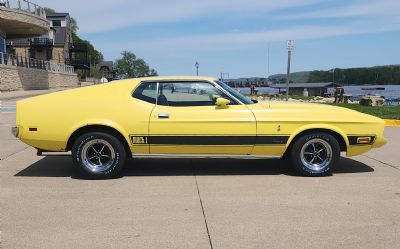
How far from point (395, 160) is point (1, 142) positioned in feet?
26.1

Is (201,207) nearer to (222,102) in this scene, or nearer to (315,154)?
(222,102)

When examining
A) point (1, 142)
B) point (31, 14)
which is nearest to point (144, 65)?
point (31, 14)

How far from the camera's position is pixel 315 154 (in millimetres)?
6145

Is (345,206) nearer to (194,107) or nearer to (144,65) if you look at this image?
(194,107)

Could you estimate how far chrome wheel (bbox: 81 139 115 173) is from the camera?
19.5ft

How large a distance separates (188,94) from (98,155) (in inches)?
61.3

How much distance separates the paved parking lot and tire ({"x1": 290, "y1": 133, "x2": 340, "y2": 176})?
0.17 metres

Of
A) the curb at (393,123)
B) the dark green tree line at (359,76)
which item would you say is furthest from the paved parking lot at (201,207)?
the dark green tree line at (359,76)

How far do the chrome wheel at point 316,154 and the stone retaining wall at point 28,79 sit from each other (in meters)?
28.8

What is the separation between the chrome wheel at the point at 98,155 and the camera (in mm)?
5957

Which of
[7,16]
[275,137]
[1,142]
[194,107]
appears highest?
[7,16]

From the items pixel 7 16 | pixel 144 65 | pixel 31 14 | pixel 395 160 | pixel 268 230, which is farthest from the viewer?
pixel 144 65

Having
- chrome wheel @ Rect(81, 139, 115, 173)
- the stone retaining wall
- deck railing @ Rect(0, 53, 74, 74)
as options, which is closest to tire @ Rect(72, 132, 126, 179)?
chrome wheel @ Rect(81, 139, 115, 173)

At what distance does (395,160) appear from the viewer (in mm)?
7285
